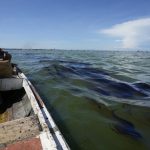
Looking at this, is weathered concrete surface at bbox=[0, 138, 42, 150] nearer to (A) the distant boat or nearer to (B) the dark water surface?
(A) the distant boat

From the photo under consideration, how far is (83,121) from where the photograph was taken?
6988 millimetres

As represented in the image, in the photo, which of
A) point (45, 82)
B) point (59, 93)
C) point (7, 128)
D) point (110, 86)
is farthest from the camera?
point (45, 82)

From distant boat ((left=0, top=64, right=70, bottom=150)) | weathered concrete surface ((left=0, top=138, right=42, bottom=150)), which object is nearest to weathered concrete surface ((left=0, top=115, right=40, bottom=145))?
distant boat ((left=0, top=64, right=70, bottom=150))

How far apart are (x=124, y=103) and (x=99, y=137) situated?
3150 mm

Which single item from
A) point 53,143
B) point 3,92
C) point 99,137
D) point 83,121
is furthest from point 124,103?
point 53,143

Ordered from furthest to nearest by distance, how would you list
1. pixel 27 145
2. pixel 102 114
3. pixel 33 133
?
pixel 102 114
pixel 33 133
pixel 27 145

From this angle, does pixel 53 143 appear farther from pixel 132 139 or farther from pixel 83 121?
pixel 83 121

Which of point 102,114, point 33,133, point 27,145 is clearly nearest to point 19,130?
point 33,133

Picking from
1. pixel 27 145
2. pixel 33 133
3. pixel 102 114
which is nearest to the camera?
pixel 27 145

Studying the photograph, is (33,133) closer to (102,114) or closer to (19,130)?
(19,130)

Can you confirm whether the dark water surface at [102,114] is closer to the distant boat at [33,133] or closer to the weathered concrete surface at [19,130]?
the distant boat at [33,133]

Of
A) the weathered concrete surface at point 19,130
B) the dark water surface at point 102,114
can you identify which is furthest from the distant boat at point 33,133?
the dark water surface at point 102,114

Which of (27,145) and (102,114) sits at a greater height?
(27,145)

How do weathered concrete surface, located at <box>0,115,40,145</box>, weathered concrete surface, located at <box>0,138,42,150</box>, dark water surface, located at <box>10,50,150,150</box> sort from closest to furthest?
weathered concrete surface, located at <box>0,138,42,150</box>
weathered concrete surface, located at <box>0,115,40,145</box>
dark water surface, located at <box>10,50,150,150</box>
